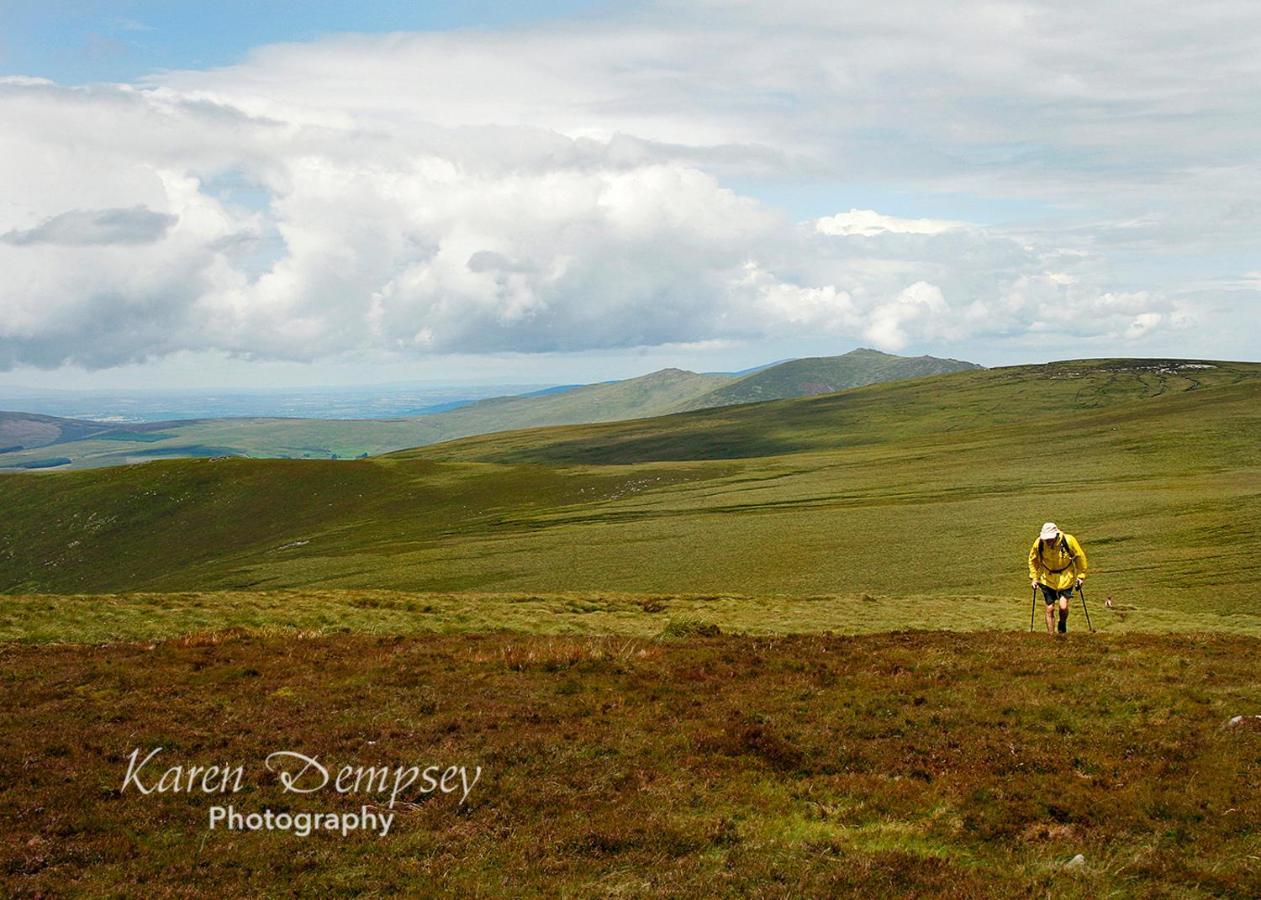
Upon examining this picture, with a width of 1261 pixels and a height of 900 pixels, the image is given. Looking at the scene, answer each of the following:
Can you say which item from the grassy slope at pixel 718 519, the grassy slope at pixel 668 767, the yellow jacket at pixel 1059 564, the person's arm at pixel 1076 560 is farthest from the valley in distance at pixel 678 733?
the grassy slope at pixel 718 519

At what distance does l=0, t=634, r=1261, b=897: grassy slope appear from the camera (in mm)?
13930

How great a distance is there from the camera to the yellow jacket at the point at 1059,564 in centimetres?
3291

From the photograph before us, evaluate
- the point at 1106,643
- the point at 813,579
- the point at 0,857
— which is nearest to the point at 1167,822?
the point at 1106,643

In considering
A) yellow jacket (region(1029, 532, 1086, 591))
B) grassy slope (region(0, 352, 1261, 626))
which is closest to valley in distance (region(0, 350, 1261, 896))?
yellow jacket (region(1029, 532, 1086, 591))

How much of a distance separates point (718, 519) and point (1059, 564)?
6945 cm

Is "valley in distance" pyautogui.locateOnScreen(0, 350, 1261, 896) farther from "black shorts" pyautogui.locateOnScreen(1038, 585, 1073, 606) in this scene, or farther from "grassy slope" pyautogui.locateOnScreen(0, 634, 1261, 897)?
"black shorts" pyautogui.locateOnScreen(1038, 585, 1073, 606)

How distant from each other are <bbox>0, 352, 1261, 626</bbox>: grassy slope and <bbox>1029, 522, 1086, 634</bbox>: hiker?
58.5ft

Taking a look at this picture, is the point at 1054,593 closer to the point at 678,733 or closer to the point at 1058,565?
the point at 1058,565

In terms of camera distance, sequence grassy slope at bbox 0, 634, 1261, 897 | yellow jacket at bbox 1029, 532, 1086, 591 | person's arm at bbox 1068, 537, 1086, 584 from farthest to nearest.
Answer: yellow jacket at bbox 1029, 532, 1086, 591 → person's arm at bbox 1068, 537, 1086, 584 → grassy slope at bbox 0, 634, 1261, 897

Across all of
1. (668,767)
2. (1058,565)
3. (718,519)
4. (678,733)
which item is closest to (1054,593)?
(1058,565)

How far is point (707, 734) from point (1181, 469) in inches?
4277

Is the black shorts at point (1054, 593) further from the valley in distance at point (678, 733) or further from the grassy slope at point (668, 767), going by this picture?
the grassy slope at point (668, 767)

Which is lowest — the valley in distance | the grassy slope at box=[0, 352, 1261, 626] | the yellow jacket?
the grassy slope at box=[0, 352, 1261, 626]

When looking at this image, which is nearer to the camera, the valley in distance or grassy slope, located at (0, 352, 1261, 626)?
the valley in distance
